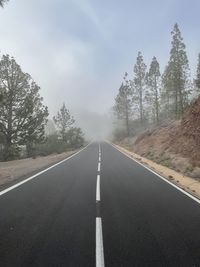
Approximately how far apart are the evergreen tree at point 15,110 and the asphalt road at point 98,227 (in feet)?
76.9

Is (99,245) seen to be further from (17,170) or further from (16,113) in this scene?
(16,113)

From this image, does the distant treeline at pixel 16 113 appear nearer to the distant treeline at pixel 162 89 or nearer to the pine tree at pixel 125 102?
the distant treeline at pixel 162 89

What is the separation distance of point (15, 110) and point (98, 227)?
2955 cm

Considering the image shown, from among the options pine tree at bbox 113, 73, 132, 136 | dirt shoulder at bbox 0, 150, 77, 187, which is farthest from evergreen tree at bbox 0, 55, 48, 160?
pine tree at bbox 113, 73, 132, 136

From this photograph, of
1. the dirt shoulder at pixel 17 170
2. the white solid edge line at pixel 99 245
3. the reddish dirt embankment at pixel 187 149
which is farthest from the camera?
the reddish dirt embankment at pixel 187 149

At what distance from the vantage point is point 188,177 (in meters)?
17.8

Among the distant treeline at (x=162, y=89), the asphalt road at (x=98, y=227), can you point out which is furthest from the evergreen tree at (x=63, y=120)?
the asphalt road at (x=98, y=227)

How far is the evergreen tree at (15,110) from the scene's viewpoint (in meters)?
34.9

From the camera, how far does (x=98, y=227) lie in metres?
7.39

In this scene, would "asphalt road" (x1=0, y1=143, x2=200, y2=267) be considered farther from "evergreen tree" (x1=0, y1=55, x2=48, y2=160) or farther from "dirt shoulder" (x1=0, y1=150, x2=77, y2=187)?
"evergreen tree" (x1=0, y1=55, x2=48, y2=160)

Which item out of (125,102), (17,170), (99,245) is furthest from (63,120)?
(99,245)

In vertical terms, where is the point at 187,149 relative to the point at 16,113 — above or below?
below

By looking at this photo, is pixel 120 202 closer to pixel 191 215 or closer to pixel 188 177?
pixel 191 215

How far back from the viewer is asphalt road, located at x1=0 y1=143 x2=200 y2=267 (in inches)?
219
